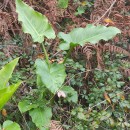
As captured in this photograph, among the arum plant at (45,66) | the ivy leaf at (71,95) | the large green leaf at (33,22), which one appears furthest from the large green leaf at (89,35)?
the ivy leaf at (71,95)

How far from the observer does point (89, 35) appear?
2.09 metres

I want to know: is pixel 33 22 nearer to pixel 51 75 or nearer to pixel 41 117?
pixel 51 75

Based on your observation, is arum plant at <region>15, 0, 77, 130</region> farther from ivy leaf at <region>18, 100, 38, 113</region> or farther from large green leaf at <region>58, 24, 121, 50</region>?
large green leaf at <region>58, 24, 121, 50</region>

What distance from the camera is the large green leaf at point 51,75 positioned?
6.13 ft

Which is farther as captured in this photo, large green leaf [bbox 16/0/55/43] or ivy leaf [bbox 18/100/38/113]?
large green leaf [bbox 16/0/55/43]

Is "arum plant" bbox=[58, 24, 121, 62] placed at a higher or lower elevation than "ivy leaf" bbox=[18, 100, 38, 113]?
higher

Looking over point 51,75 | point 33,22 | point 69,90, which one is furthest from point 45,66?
point 33,22

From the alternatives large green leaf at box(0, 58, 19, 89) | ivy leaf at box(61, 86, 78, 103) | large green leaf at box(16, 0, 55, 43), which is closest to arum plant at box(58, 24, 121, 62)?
large green leaf at box(16, 0, 55, 43)

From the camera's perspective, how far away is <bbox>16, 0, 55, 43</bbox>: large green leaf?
6.68 feet

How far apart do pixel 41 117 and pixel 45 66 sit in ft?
1.05

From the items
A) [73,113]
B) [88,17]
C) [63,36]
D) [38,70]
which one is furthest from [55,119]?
[88,17]

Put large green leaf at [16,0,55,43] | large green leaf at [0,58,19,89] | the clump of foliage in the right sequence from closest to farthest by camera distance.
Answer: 1. large green leaf at [0,58,19,89]
2. the clump of foliage
3. large green leaf at [16,0,55,43]

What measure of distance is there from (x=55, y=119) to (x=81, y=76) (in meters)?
0.41

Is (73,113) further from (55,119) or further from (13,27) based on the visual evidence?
(13,27)
